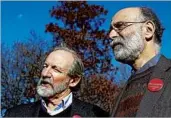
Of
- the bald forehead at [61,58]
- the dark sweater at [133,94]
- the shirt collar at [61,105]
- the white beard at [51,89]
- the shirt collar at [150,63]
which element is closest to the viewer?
the dark sweater at [133,94]

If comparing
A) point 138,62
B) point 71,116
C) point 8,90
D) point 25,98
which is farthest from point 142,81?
point 8,90

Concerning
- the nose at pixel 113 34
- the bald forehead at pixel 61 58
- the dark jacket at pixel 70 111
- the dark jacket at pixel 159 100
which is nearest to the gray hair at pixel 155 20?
the nose at pixel 113 34

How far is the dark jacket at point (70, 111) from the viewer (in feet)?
13.5

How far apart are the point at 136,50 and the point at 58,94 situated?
1.09 metres

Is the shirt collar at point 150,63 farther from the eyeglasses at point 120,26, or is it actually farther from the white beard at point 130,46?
the eyeglasses at point 120,26

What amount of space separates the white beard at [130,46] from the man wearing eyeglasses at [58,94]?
2.75ft

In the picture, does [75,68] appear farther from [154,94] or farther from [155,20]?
[154,94]

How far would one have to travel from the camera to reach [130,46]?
11.5 feet

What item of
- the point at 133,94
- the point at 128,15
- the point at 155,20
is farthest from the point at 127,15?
the point at 133,94

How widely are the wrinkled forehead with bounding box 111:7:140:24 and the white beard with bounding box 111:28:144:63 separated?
0.43 feet

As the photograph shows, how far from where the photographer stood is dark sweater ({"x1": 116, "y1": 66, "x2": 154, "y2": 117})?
128 inches

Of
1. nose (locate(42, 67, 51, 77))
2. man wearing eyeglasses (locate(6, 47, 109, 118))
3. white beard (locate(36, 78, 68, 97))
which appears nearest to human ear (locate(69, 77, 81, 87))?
man wearing eyeglasses (locate(6, 47, 109, 118))

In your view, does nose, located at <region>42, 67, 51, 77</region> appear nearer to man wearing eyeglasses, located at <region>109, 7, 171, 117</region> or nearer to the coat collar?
man wearing eyeglasses, located at <region>109, 7, 171, 117</region>

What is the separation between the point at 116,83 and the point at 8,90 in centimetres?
541
